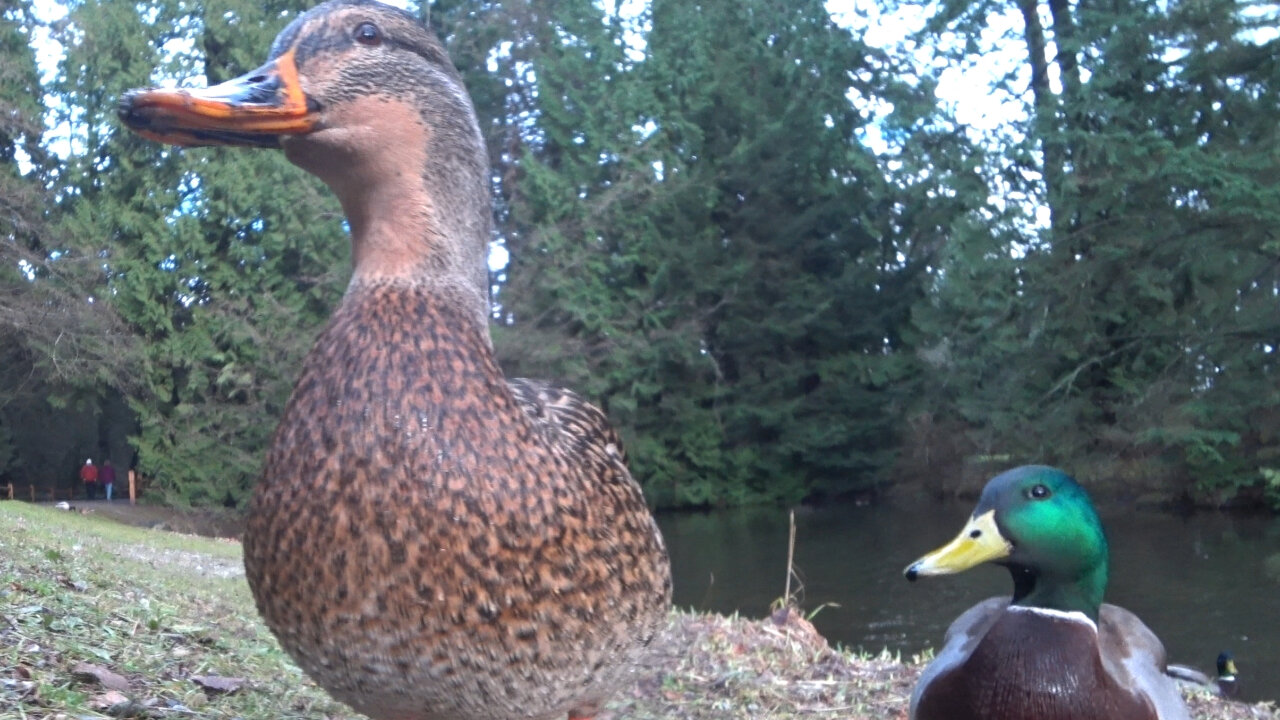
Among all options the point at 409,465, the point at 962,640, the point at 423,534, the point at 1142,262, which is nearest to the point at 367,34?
the point at 409,465

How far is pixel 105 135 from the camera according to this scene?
21875mm

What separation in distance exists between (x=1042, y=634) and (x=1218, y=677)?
615 cm

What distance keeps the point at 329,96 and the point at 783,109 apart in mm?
22457

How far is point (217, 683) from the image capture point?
3418mm

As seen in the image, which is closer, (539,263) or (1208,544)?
(1208,544)

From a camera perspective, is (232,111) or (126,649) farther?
(126,649)

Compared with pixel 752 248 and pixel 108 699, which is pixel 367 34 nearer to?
pixel 108 699

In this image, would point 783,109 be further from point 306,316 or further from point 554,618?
point 554,618

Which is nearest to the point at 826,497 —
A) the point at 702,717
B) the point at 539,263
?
the point at 539,263

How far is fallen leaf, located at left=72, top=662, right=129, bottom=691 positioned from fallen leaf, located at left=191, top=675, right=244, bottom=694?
0.25 metres

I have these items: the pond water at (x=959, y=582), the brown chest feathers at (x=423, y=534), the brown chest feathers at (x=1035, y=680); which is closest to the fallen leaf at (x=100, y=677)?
the brown chest feathers at (x=423, y=534)

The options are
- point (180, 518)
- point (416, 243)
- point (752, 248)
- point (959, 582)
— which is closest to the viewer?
point (416, 243)

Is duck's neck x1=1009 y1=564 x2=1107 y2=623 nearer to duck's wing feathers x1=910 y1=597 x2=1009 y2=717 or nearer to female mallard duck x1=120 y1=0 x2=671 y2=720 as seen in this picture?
duck's wing feathers x1=910 y1=597 x2=1009 y2=717

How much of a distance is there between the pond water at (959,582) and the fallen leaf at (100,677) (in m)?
5.65
